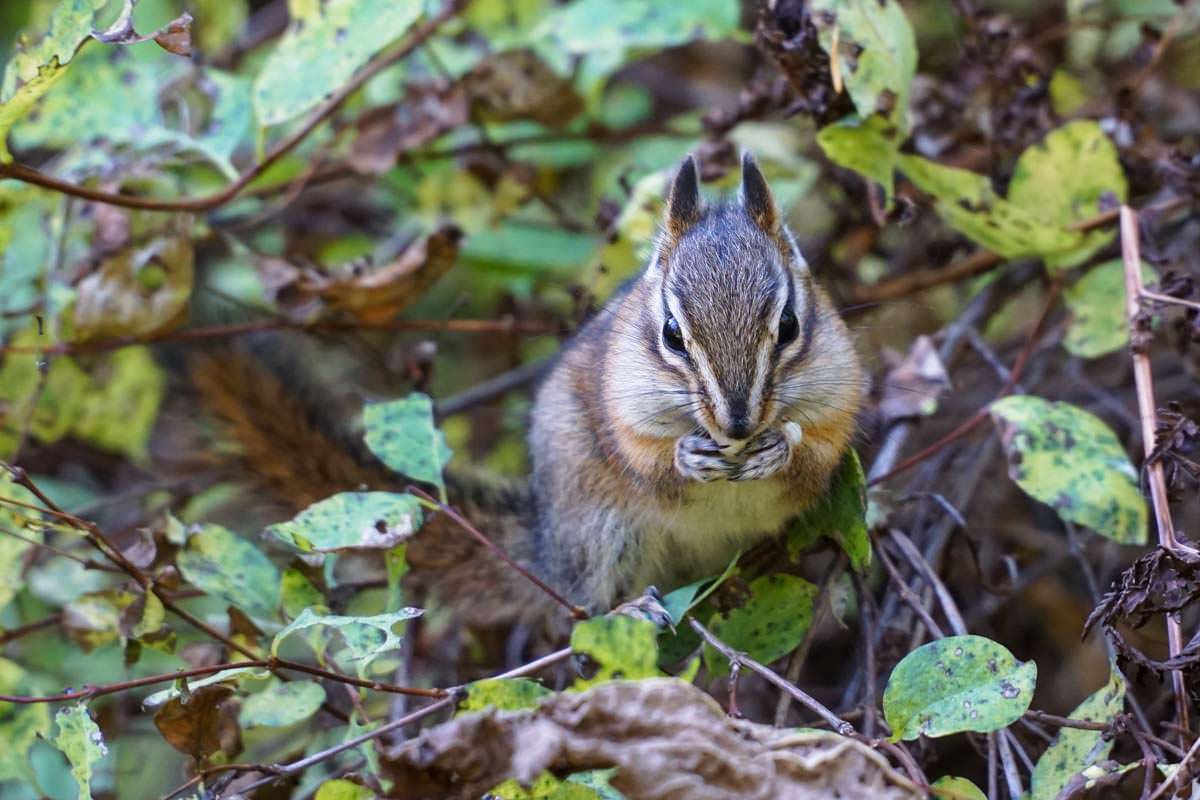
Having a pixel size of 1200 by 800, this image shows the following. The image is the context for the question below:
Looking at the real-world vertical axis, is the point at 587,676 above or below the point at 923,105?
below

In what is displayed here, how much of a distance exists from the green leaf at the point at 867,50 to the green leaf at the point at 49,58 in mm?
1192

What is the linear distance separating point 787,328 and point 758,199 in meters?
0.28

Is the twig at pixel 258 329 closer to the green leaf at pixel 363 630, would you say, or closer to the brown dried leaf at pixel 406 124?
the brown dried leaf at pixel 406 124

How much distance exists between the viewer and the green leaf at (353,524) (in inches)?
72.4

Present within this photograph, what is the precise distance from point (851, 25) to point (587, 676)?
121cm

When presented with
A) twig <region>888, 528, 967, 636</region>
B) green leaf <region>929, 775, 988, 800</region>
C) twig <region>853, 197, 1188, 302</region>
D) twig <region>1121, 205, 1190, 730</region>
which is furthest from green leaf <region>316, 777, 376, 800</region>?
twig <region>853, 197, 1188, 302</region>

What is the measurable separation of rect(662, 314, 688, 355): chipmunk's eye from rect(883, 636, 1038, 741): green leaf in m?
0.61

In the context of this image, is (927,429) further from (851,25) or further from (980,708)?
(980,708)

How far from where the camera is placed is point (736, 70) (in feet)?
13.2

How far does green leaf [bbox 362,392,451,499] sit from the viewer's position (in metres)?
2.06

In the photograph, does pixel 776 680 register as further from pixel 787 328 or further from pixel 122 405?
pixel 122 405

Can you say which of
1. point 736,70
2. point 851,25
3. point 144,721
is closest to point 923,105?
point 851,25

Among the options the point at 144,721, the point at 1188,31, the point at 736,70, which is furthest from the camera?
the point at 736,70

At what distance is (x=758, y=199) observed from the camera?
2.21 meters
